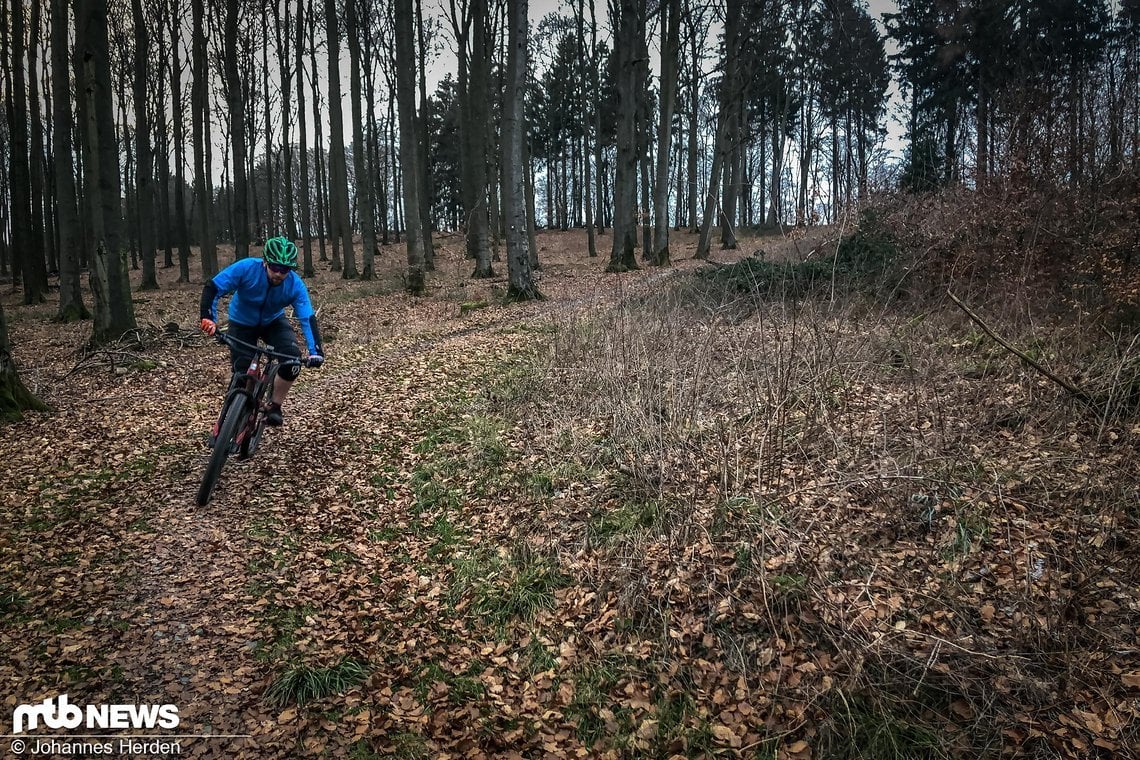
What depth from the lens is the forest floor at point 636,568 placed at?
3311mm

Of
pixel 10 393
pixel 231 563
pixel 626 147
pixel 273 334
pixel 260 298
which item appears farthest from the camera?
pixel 626 147

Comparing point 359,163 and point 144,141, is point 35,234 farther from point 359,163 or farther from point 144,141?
point 359,163

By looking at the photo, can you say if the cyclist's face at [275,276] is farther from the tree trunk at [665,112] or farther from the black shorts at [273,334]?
the tree trunk at [665,112]

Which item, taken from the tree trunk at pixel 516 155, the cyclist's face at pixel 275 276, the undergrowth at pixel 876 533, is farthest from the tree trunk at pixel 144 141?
the undergrowth at pixel 876 533

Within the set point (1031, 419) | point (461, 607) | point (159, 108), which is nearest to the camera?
point (461, 607)

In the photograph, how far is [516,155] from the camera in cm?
1459

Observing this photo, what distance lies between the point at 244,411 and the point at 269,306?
3.52 feet

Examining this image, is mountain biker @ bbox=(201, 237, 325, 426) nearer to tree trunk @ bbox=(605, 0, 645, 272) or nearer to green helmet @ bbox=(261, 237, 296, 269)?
green helmet @ bbox=(261, 237, 296, 269)

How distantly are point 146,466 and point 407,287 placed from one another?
1217 centimetres

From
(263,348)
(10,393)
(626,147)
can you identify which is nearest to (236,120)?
(626,147)

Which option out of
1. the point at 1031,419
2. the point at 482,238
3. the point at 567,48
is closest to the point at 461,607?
the point at 1031,419

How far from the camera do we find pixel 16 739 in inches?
125

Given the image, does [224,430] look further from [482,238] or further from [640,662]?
[482,238]

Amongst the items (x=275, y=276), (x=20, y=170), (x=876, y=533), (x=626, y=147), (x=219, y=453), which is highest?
(x=626, y=147)
